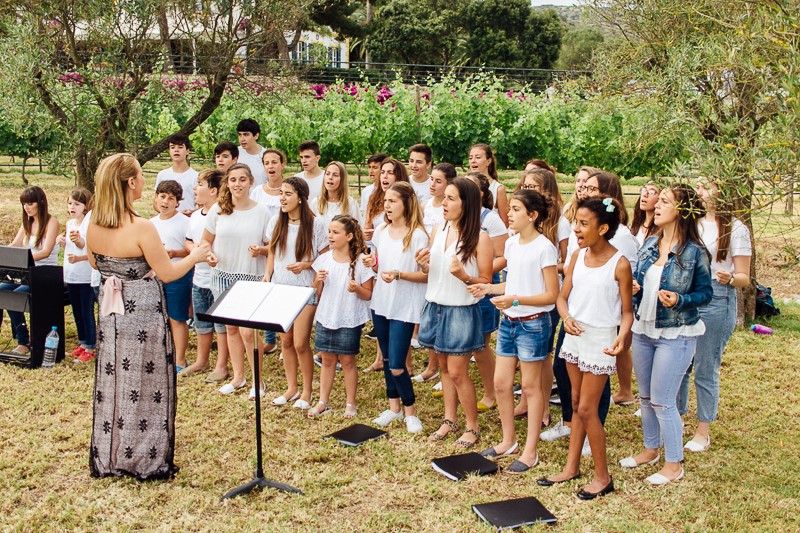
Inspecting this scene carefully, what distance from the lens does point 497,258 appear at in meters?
6.20

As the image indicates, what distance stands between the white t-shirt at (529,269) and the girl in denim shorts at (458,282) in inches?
12.9

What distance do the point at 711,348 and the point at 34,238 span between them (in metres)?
6.51

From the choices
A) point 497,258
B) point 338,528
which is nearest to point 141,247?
point 338,528

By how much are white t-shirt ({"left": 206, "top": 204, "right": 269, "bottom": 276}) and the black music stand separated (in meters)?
1.63

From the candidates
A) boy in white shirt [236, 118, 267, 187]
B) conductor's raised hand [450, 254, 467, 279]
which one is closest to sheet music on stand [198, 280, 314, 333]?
conductor's raised hand [450, 254, 467, 279]

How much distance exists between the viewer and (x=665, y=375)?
5.19 meters

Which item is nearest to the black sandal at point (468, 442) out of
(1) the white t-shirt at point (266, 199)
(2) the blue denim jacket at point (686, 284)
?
(2) the blue denim jacket at point (686, 284)

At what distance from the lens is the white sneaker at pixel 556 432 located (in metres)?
6.11

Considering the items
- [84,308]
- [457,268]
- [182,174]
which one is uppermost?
[182,174]

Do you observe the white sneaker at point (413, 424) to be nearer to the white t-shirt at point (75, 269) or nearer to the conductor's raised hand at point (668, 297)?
the conductor's raised hand at point (668, 297)

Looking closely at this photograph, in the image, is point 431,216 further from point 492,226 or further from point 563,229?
point 563,229

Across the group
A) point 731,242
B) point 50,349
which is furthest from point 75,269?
point 731,242

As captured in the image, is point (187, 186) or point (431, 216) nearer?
point (431, 216)

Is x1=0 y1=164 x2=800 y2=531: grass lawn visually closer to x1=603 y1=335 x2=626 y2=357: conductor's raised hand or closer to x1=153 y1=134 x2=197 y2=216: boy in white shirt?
x1=603 y1=335 x2=626 y2=357: conductor's raised hand
